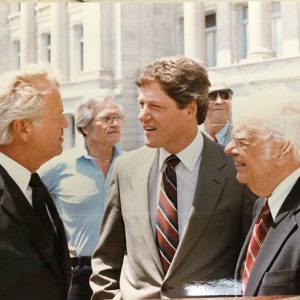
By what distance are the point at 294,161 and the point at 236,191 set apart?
1.33ft

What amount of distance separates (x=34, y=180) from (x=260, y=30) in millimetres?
1677

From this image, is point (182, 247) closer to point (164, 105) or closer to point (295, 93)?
point (164, 105)

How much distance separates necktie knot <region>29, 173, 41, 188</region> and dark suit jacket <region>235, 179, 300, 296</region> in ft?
4.20

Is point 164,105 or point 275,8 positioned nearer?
point 164,105

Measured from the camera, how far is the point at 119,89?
3.12 meters

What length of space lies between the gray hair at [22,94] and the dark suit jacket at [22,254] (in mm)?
284

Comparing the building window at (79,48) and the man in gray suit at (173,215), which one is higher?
the building window at (79,48)

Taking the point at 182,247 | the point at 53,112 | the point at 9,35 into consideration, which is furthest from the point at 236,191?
the point at 9,35

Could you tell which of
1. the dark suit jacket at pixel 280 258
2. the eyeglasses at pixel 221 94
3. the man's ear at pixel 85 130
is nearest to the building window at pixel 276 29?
the eyeglasses at pixel 221 94

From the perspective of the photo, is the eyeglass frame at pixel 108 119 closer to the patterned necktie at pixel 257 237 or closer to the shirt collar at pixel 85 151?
the shirt collar at pixel 85 151

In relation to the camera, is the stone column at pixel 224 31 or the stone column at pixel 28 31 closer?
the stone column at pixel 28 31

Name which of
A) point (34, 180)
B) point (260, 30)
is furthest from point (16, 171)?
point (260, 30)

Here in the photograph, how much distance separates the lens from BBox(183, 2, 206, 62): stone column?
317 cm

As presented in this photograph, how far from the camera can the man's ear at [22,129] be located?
9.61ft
